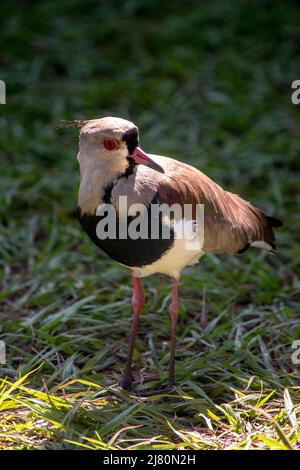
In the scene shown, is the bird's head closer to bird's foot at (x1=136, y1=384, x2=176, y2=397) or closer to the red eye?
the red eye

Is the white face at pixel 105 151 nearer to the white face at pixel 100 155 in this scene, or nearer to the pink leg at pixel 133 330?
the white face at pixel 100 155

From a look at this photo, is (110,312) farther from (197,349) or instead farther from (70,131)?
(70,131)

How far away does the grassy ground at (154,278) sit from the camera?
3650mm

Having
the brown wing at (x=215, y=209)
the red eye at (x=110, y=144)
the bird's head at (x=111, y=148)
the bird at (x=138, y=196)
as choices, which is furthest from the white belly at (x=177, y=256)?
the red eye at (x=110, y=144)

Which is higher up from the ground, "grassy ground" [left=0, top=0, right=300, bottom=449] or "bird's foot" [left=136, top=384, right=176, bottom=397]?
"grassy ground" [left=0, top=0, right=300, bottom=449]

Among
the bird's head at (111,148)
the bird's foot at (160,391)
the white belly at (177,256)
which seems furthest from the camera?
the bird's foot at (160,391)

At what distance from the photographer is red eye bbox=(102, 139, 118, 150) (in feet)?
11.7

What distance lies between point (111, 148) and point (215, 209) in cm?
76

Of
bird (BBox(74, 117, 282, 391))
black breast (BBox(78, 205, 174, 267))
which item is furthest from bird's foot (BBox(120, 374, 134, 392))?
black breast (BBox(78, 205, 174, 267))

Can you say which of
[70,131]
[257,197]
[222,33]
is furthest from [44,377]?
[222,33]

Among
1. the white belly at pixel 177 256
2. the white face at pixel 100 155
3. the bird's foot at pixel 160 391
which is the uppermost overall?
the white face at pixel 100 155

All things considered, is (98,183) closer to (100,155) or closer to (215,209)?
(100,155)

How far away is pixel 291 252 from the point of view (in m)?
5.32

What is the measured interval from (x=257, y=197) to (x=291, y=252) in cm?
78
